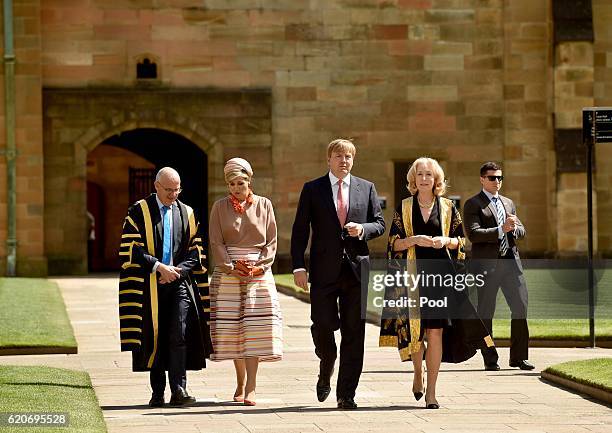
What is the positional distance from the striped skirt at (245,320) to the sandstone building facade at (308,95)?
742 inches

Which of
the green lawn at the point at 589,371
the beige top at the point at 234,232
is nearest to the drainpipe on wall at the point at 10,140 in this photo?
the green lawn at the point at 589,371

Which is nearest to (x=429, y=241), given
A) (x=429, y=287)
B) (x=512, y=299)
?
(x=429, y=287)

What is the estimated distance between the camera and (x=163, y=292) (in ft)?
40.0

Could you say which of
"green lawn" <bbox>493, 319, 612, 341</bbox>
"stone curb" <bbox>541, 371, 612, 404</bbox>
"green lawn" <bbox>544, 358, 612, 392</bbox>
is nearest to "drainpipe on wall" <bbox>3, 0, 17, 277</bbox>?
"green lawn" <bbox>493, 319, 612, 341</bbox>

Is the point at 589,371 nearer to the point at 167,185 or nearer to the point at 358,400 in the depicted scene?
the point at 358,400

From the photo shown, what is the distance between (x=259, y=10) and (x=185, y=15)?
146 centimetres

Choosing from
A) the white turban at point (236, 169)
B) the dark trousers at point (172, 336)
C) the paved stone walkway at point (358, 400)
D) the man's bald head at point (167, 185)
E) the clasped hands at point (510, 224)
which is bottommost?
the paved stone walkway at point (358, 400)

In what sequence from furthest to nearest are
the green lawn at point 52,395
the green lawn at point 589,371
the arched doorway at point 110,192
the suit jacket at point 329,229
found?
the arched doorway at point 110,192
the green lawn at point 589,371
the suit jacket at point 329,229
the green lawn at point 52,395

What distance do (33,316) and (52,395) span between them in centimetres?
858

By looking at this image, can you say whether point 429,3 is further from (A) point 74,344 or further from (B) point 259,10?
(A) point 74,344

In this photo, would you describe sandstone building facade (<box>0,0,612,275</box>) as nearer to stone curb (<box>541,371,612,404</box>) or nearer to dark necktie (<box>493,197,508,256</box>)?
dark necktie (<box>493,197,508,256</box>)

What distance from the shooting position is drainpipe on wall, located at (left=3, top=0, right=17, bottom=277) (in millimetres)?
30422

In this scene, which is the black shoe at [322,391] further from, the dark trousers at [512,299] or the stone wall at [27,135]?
the stone wall at [27,135]

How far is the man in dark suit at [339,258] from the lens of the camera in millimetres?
11727
